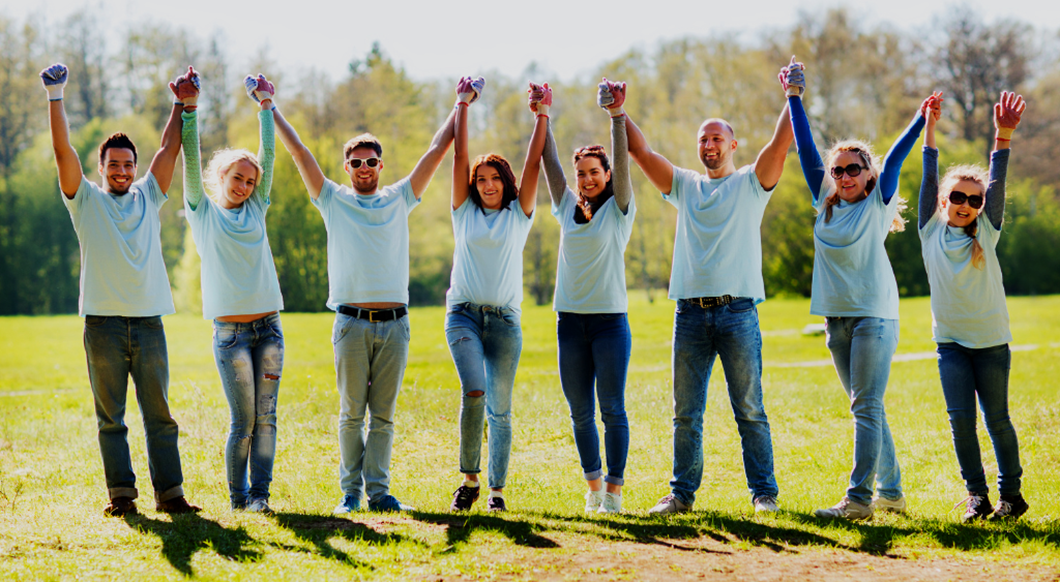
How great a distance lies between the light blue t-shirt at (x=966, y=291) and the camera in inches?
219

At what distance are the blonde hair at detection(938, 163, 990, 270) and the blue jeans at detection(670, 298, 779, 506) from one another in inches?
55.7

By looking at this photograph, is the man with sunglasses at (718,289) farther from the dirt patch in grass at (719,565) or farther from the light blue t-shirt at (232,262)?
the light blue t-shirt at (232,262)

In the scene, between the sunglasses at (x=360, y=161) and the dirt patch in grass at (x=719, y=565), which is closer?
the dirt patch in grass at (x=719, y=565)

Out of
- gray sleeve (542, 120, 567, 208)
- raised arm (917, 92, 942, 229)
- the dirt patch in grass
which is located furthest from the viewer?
gray sleeve (542, 120, 567, 208)

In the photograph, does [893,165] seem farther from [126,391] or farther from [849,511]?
[126,391]

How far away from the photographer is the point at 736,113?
39.8 m

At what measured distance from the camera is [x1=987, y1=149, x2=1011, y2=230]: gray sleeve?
5.58 metres

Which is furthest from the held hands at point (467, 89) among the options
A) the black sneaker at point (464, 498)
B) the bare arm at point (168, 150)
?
the black sneaker at point (464, 498)

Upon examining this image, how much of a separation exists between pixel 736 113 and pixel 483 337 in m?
36.3

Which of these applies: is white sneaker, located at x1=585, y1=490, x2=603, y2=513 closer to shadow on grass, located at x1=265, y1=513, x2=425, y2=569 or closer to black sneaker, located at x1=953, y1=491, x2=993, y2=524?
shadow on grass, located at x1=265, y1=513, x2=425, y2=569

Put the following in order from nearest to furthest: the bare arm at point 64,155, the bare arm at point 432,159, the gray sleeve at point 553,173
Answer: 1. the bare arm at point 64,155
2. the gray sleeve at point 553,173
3. the bare arm at point 432,159

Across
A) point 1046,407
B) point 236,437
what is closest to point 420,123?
point 1046,407

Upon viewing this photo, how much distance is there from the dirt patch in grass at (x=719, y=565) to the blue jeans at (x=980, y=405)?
1.14m

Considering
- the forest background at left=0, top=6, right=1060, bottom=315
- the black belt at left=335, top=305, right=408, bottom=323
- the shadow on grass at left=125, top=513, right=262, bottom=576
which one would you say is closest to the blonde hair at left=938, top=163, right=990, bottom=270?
the black belt at left=335, top=305, right=408, bottom=323
